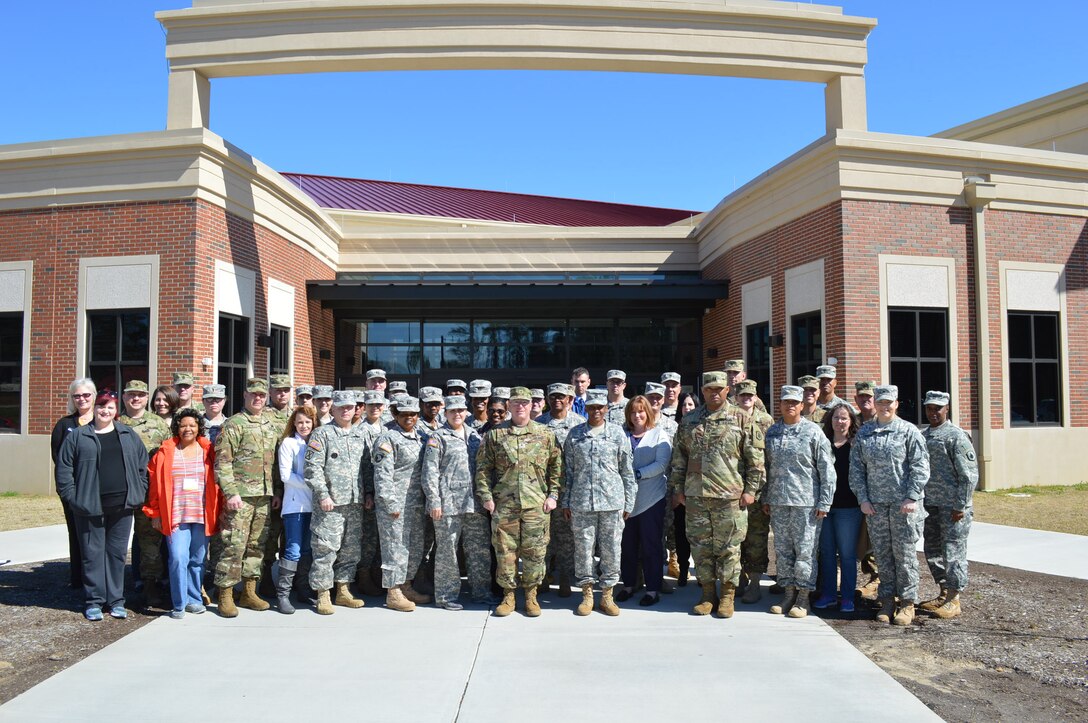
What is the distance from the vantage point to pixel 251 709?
4.27 m

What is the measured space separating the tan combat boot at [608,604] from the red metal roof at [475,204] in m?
20.4

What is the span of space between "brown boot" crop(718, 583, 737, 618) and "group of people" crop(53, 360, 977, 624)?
0.03 ft

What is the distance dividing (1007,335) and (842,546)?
29.3ft

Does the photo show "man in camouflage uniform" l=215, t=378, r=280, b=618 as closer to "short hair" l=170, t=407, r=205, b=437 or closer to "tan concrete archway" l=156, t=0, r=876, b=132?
"short hair" l=170, t=407, r=205, b=437

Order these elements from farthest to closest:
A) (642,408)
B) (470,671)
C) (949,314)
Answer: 1. (949,314)
2. (642,408)
3. (470,671)

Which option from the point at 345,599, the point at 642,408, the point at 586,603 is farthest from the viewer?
the point at 642,408

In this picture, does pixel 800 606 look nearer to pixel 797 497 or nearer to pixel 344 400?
pixel 797 497

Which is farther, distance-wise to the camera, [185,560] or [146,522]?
[146,522]

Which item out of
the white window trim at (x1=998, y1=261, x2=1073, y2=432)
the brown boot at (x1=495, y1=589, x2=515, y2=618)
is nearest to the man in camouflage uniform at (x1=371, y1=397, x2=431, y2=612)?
the brown boot at (x1=495, y1=589, x2=515, y2=618)

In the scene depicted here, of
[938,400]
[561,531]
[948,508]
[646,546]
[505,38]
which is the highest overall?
[505,38]

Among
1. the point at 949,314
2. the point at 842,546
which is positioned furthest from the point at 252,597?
the point at 949,314

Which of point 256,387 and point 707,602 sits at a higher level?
point 256,387

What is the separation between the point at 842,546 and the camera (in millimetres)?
6250

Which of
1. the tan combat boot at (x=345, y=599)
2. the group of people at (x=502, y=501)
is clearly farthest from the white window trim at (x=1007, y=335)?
the tan combat boot at (x=345, y=599)
